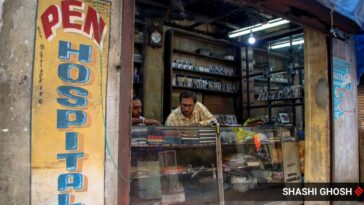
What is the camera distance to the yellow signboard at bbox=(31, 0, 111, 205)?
1.96 meters

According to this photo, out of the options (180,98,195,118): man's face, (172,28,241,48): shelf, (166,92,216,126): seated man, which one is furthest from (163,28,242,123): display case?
(180,98,195,118): man's face

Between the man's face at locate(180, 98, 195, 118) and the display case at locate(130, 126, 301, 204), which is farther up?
the man's face at locate(180, 98, 195, 118)

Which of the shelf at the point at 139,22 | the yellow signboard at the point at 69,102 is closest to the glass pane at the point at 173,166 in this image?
the yellow signboard at the point at 69,102

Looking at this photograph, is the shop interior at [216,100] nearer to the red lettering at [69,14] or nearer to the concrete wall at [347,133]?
the concrete wall at [347,133]

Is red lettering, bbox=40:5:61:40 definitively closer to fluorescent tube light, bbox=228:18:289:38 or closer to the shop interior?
the shop interior

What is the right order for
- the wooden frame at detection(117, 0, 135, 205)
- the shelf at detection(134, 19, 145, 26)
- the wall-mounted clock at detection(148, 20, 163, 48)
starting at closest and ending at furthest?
the wooden frame at detection(117, 0, 135, 205) → the shelf at detection(134, 19, 145, 26) → the wall-mounted clock at detection(148, 20, 163, 48)

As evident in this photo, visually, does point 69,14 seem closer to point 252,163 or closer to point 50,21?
point 50,21

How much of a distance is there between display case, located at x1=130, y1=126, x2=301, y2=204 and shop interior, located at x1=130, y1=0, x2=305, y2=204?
0.01 m

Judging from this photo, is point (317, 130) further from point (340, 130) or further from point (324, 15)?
point (324, 15)

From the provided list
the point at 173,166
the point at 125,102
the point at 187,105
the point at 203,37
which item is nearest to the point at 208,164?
the point at 173,166

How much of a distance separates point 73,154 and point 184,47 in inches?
240

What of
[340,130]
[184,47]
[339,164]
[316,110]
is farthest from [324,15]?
[184,47]

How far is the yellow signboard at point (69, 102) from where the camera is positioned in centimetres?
196

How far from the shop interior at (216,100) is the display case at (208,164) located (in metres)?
0.01
